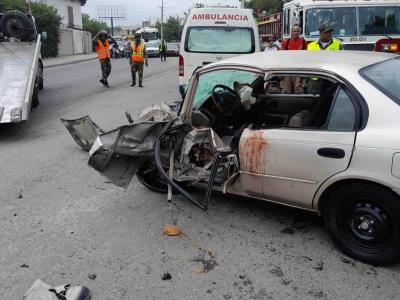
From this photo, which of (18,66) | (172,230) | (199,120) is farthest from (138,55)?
(172,230)

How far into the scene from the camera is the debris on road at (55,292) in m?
3.22

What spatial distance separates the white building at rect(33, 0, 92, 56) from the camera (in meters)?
44.5

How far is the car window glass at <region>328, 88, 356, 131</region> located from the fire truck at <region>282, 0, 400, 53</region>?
7.67 metres

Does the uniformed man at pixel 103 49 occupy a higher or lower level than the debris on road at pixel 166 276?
higher

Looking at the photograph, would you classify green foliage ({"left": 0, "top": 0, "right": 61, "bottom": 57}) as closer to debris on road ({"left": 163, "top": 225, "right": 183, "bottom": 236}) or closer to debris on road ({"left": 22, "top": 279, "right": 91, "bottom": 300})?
debris on road ({"left": 163, "top": 225, "right": 183, "bottom": 236})

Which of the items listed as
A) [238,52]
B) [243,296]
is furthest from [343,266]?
[238,52]

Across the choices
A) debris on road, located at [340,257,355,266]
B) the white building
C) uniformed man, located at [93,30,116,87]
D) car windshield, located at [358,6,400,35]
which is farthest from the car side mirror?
the white building

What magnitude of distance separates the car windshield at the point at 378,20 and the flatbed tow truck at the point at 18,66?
771 centimetres

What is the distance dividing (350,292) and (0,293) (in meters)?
2.53

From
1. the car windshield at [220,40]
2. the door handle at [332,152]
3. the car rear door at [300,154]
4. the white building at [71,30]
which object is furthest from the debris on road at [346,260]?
the white building at [71,30]

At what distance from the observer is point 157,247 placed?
404 cm

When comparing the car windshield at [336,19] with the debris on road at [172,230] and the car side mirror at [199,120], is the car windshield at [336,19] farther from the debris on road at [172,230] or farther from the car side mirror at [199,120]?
the debris on road at [172,230]

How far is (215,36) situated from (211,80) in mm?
5835

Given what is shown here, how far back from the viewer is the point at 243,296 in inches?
129
